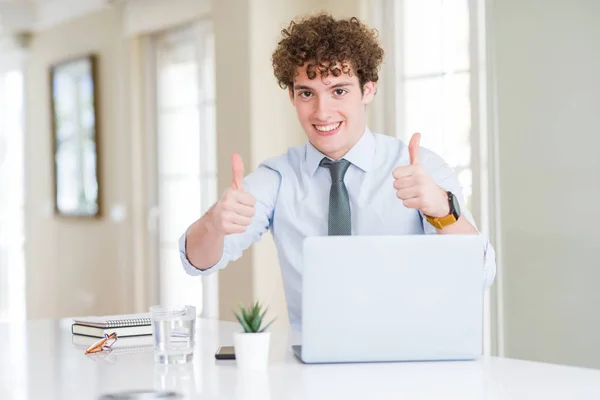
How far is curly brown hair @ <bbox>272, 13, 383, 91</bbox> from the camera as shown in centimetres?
246

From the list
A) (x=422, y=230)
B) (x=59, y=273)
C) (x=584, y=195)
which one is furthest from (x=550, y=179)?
(x=59, y=273)

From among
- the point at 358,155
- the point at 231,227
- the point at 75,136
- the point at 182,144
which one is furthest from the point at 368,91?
the point at 75,136

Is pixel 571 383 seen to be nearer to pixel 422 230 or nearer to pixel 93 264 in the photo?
pixel 422 230

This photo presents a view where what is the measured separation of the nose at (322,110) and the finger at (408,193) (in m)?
0.50

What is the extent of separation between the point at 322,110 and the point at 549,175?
1445mm

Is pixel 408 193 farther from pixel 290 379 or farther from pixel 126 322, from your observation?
pixel 126 322

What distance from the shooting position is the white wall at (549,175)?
343 centimetres

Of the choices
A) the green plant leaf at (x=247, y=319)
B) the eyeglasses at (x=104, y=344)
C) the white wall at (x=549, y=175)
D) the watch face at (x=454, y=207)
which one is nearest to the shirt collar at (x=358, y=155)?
the watch face at (x=454, y=207)

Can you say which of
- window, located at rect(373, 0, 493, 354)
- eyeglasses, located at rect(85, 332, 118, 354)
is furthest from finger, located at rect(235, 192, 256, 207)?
window, located at rect(373, 0, 493, 354)

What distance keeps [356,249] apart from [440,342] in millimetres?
254

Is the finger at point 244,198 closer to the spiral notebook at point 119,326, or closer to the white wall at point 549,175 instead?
the spiral notebook at point 119,326

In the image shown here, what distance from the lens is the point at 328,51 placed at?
2477 millimetres

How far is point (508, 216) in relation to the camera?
12.2 ft

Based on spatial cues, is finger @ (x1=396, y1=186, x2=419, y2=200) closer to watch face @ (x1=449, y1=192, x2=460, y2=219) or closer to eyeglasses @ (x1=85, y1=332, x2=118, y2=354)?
watch face @ (x1=449, y1=192, x2=460, y2=219)
